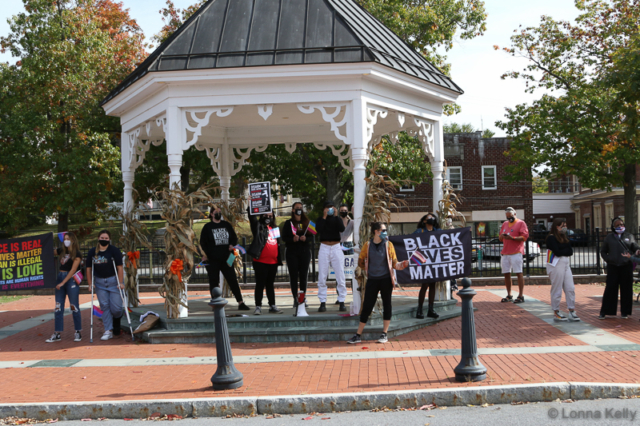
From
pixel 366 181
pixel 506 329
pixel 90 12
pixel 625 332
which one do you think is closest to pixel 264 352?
pixel 366 181

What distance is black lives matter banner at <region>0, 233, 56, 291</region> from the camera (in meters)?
10.5

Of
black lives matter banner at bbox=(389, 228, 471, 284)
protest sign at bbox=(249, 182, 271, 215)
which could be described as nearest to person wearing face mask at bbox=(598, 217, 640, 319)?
black lives matter banner at bbox=(389, 228, 471, 284)

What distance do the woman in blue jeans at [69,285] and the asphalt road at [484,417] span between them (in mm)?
4510

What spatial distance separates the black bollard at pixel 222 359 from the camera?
6438 mm

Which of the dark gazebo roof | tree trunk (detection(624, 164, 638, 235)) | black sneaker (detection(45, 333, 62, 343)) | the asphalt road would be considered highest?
the dark gazebo roof

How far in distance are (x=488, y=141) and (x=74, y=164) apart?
28073mm

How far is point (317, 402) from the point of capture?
19.5 ft

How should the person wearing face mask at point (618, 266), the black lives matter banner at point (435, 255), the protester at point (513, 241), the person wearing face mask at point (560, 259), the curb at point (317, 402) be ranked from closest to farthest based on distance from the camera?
the curb at point (317, 402)
the black lives matter banner at point (435, 255)
the person wearing face mask at point (560, 259)
the person wearing face mask at point (618, 266)
the protester at point (513, 241)

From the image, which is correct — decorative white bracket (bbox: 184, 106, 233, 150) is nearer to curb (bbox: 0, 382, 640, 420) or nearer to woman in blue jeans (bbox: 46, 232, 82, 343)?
woman in blue jeans (bbox: 46, 232, 82, 343)

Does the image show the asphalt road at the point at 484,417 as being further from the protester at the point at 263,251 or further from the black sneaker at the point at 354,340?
the protester at the point at 263,251

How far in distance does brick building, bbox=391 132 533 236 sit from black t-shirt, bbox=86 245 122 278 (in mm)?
30477

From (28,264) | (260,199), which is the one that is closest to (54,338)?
(28,264)

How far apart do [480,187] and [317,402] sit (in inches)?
1391

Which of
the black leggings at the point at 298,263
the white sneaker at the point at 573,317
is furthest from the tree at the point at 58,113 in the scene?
the white sneaker at the point at 573,317
